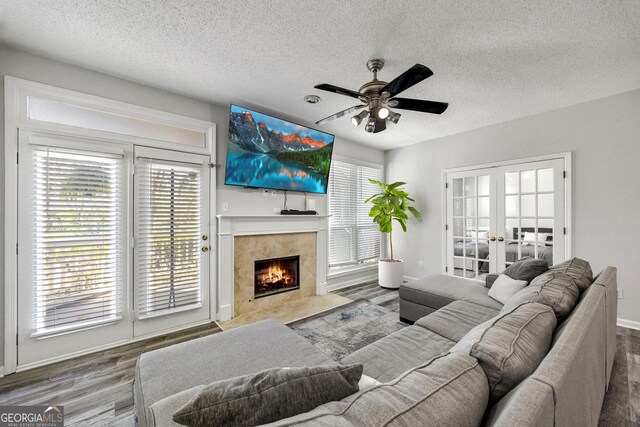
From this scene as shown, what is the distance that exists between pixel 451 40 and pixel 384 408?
252 centimetres

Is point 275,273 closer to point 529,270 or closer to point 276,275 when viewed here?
point 276,275

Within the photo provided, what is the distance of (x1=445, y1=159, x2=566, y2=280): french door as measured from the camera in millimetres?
3477

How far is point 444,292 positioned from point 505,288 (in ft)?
1.74

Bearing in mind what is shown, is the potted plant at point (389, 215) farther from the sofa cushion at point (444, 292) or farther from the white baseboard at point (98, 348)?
the white baseboard at point (98, 348)

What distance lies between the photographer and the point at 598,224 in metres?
3.13

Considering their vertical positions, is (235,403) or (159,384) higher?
(235,403)

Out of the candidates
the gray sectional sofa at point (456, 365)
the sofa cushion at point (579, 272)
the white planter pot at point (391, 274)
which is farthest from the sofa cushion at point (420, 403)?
the white planter pot at point (391, 274)

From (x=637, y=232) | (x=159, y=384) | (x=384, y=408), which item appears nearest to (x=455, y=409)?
(x=384, y=408)

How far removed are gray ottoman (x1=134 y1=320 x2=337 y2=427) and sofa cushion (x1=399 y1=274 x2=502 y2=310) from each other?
1686mm

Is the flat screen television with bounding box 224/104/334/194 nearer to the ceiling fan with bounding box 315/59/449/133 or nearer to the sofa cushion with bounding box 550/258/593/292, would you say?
the ceiling fan with bounding box 315/59/449/133

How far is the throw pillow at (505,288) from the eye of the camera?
2.33 metres

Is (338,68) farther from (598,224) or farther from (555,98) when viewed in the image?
(598,224)

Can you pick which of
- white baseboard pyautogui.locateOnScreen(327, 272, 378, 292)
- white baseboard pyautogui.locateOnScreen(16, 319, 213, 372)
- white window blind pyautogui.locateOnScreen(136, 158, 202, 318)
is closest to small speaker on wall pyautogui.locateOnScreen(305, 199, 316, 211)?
white baseboard pyautogui.locateOnScreen(327, 272, 378, 292)

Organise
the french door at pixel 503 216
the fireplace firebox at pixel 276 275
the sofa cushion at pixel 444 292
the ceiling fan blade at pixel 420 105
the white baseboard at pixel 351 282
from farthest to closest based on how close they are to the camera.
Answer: the white baseboard at pixel 351 282 → the fireplace firebox at pixel 276 275 → the french door at pixel 503 216 → the sofa cushion at pixel 444 292 → the ceiling fan blade at pixel 420 105
